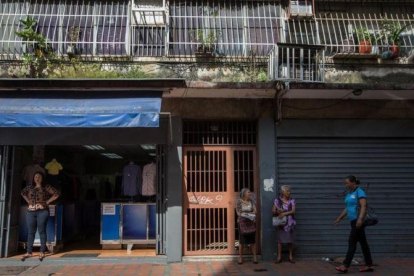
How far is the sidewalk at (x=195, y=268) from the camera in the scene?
24.8ft

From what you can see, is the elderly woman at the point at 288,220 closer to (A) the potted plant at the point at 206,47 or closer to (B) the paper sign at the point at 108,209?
(A) the potted plant at the point at 206,47

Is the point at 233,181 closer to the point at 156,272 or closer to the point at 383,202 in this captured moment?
the point at 156,272

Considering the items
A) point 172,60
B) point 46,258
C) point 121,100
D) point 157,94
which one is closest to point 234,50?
point 172,60

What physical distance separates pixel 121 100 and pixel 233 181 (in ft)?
10.1

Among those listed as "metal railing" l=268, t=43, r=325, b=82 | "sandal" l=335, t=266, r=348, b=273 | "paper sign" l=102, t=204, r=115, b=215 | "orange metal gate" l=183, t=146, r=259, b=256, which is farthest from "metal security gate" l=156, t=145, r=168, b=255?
"sandal" l=335, t=266, r=348, b=273

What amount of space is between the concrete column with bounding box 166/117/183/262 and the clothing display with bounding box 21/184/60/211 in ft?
8.72

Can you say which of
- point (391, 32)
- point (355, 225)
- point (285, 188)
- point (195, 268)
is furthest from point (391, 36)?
point (195, 268)

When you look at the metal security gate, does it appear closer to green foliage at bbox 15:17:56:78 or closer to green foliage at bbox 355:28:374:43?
green foliage at bbox 15:17:56:78

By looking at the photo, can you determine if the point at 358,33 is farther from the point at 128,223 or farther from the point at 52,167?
the point at 52,167

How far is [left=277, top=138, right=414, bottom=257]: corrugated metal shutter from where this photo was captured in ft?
29.4

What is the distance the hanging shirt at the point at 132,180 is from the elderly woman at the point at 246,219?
2704 mm

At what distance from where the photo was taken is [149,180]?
9.52 meters

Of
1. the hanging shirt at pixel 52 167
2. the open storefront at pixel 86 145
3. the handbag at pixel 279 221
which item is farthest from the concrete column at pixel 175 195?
the hanging shirt at pixel 52 167

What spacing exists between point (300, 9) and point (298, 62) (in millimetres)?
1648
